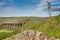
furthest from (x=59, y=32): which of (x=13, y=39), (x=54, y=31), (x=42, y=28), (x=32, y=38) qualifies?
(x=13, y=39)

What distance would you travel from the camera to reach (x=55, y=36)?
37.4 feet

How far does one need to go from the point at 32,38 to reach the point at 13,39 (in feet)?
3.57

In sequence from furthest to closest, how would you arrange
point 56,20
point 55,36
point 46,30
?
1. point 56,20
2. point 46,30
3. point 55,36

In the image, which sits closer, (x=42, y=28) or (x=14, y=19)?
(x=42, y=28)

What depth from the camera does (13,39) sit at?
1099 cm

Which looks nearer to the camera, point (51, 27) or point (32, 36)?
point (32, 36)

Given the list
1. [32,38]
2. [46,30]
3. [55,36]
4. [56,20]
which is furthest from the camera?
[56,20]

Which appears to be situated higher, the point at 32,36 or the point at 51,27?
the point at 51,27

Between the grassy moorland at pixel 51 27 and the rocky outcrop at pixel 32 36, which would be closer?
the rocky outcrop at pixel 32 36

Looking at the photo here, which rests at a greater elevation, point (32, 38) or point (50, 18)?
point (50, 18)

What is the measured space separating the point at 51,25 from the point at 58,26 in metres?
0.45

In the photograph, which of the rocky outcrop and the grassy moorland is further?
the grassy moorland

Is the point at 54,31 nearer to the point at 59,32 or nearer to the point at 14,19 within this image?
the point at 59,32

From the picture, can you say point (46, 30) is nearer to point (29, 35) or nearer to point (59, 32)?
point (59, 32)
